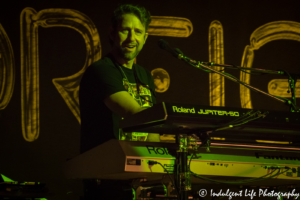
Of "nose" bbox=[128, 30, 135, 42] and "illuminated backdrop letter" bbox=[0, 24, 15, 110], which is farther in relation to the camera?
"illuminated backdrop letter" bbox=[0, 24, 15, 110]

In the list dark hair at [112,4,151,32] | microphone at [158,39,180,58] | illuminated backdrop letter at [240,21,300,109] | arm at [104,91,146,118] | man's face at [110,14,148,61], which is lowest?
arm at [104,91,146,118]

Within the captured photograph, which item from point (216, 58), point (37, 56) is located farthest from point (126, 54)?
point (216, 58)

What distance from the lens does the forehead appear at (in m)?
2.78

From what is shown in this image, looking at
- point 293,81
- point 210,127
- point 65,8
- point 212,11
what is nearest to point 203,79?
point 212,11

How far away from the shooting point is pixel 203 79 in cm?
433

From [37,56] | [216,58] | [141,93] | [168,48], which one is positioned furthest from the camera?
[216,58]

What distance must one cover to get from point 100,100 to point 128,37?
1.78ft

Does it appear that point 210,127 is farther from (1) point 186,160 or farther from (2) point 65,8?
(2) point 65,8

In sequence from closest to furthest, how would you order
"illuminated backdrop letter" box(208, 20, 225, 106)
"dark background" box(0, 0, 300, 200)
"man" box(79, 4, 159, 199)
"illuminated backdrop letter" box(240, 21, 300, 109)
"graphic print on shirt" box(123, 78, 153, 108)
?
"man" box(79, 4, 159, 199), "graphic print on shirt" box(123, 78, 153, 108), "dark background" box(0, 0, 300, 200), "illuminated backdrop letter" box(208, 20, 225, 106), "illuminated backdrop letter" box(240, 21, 300, 109)

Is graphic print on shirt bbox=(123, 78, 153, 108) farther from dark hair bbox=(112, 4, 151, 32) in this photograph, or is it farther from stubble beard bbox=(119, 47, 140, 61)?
dark hair bbox=(112, 4, 151, 32)

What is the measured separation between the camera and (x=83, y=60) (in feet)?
12.9

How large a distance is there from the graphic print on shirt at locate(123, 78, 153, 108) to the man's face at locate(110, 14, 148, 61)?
8.2 inches

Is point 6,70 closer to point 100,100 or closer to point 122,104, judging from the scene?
point 100,100

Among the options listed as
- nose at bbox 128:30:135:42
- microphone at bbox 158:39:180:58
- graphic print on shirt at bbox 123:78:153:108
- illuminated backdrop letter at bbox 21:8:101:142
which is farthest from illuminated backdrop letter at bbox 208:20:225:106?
microphone at bbox 158:39:180:58
